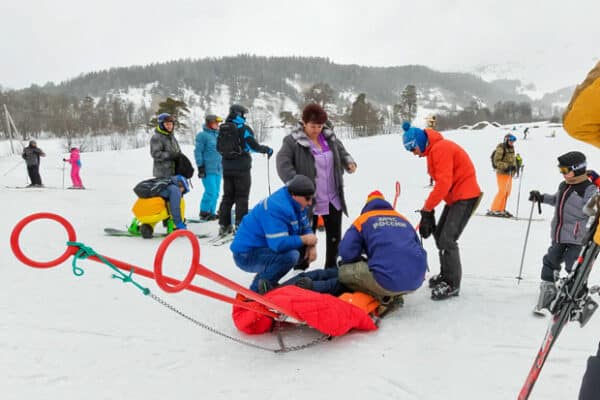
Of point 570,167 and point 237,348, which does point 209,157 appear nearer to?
point 237,348

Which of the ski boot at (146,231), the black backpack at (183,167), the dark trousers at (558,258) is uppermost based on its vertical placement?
the black backpack at (183,167)

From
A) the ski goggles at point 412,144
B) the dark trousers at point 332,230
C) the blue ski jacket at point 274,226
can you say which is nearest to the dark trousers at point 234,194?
the dark trousers at point 332,230

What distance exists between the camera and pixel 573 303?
65.4 inches

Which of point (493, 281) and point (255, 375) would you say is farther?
point (493, 281)

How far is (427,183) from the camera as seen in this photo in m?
13.5

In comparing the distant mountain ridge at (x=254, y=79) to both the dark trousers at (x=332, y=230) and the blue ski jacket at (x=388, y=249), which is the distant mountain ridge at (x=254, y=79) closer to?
the dark trousers at (x=332, y=230)

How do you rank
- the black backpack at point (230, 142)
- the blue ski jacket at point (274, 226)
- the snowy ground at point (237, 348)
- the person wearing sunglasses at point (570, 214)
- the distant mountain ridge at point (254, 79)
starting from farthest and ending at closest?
the distant mountain ridge at point (254, 79) → the black backpack at point (230, 142) → the person wearing sunglasses at point (570, 214) → the blue ski jacket at point (274, 226) → the snowy ground at point (237, 348)

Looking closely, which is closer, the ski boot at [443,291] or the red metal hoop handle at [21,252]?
the red metal hoop handle at [21,252]

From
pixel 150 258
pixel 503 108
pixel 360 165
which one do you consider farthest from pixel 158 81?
pixel 150 258

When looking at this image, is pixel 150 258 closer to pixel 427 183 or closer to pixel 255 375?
pixel 255 375

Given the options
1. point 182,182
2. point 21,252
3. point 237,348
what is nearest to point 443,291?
point 237,348

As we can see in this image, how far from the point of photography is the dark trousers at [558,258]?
3.16 metres

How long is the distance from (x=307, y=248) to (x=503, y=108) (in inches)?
3089

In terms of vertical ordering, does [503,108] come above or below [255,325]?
above
